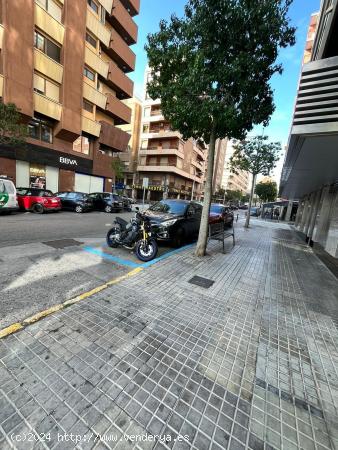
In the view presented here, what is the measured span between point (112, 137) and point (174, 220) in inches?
805

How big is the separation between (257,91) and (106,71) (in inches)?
863

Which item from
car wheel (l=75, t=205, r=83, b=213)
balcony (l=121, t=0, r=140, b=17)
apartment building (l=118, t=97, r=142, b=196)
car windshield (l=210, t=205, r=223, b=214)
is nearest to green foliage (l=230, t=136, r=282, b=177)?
car windshield (l=210, t=205, r=223, b=214)

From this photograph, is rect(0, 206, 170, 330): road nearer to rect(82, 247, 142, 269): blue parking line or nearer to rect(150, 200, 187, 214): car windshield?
rect(82, 247, 142, 269): blue parking line

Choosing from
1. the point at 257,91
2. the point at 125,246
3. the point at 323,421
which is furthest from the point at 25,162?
the point at 323,421

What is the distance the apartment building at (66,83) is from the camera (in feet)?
47.6

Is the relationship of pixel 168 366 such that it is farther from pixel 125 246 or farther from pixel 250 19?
pixel 250 19

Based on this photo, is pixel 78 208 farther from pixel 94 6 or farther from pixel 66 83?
pixel 94 6

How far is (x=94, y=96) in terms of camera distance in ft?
68.3

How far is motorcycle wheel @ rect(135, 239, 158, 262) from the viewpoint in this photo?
5746mm

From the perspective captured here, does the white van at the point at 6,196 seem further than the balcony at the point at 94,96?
No

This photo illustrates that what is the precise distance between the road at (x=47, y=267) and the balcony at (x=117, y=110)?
1962cm

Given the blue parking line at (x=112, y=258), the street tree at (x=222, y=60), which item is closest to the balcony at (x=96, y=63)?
the street tree at (x=222, y=60)

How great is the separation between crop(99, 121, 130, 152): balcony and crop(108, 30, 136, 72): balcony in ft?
23.7

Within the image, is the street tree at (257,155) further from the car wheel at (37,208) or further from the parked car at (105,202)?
→ the car wheel at (37,208)
